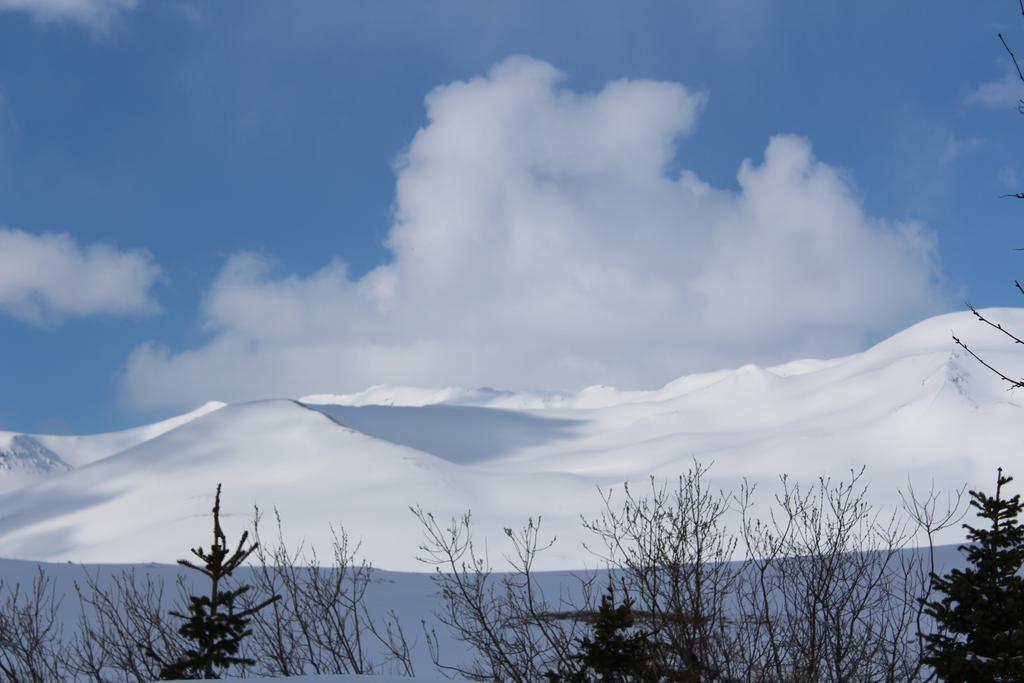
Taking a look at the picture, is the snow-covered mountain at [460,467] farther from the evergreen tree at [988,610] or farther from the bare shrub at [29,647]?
the evergreen tree at [988,610]

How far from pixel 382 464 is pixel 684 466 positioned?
862 inches

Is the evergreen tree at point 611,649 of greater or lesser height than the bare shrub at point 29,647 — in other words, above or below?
above

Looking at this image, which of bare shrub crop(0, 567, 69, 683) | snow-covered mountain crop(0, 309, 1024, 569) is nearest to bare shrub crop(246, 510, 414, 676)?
bare shrub crop(0, 567, 69, 683)

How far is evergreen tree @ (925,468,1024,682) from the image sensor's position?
19.6 feet

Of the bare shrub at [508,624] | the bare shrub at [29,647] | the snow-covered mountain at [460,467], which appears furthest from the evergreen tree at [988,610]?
the snow-covered mountain at [460,467]

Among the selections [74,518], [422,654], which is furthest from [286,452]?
[422,654]

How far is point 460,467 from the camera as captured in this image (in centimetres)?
5975

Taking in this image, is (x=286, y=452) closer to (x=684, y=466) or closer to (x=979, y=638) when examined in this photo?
(x=684, y=466)

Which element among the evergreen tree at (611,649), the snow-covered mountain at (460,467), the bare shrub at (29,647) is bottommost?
the bare shrub at (29,647)

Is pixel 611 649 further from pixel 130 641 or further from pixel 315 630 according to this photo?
pixel 130 641

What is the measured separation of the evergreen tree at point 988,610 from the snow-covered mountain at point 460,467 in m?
36.6

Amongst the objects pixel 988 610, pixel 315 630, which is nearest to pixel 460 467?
pixel 315 630

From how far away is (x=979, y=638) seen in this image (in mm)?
6137

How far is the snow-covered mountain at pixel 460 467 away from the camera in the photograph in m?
49.4
